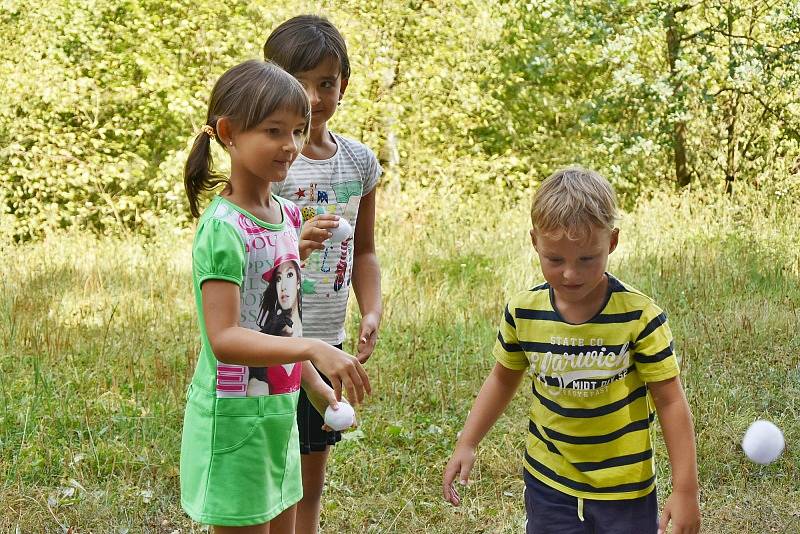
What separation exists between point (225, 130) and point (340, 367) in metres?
0.64

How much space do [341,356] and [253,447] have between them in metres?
0.38

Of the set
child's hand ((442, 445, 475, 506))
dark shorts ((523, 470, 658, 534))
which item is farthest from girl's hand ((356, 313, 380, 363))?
dark shorts ((523, 470, 658, 534))

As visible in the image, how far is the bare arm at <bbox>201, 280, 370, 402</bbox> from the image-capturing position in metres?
1.81

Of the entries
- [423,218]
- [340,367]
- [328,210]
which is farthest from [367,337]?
[423,218]

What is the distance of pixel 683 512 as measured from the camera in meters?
2.10

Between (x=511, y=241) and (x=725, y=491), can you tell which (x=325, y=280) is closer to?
(x=725, y=491)

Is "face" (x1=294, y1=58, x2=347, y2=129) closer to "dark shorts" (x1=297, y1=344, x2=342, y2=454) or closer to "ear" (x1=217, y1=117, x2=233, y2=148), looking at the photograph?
"ear" (x1=217, y1=117, x2=233, y2=148)

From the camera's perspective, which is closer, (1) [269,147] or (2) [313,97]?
(1) [269,147]

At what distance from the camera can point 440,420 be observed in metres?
4.59

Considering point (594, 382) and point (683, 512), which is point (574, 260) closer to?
point (594, 382)

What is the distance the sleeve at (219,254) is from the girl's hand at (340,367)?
26cm

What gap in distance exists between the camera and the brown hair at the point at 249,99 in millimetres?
2061

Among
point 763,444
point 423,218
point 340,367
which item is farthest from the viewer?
point 423,218

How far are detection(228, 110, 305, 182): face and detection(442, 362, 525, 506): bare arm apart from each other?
73cm
